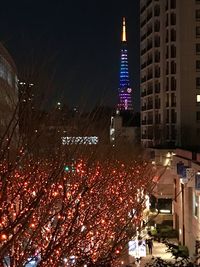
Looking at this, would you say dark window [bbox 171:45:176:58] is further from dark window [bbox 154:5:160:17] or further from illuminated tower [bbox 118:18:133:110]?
illuminated tower [bbox 118:18:133:110]

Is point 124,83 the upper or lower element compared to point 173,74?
upper

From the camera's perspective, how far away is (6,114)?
18188 millimetres

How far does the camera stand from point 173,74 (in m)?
44.8

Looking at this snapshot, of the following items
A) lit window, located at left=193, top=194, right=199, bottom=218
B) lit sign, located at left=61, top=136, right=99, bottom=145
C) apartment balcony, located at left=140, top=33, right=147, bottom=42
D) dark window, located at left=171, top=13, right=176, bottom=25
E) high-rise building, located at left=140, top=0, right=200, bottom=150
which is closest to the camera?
lit sign, located at left=61, top=136, right=99, bottom=145

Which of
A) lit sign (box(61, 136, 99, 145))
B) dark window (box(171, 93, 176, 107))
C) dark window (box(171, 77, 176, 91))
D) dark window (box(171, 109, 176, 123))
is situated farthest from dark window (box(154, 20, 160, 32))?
lit sign (box(61, 136, 99, 145))

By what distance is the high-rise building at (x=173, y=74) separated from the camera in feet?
142

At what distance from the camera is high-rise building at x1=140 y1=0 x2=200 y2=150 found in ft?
142

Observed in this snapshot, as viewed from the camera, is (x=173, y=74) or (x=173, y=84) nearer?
(x=173, y=84)

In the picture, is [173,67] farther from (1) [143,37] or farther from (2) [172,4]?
(1) [143,37]

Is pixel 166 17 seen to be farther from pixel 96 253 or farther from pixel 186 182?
pixel 96 253

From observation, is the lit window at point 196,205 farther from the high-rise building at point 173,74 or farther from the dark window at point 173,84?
the dark window at point 173,84

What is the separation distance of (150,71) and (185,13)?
7.25 m

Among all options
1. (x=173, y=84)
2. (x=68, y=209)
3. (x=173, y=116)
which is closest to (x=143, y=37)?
(x=173, y=84)

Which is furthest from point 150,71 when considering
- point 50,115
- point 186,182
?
point 50,115
